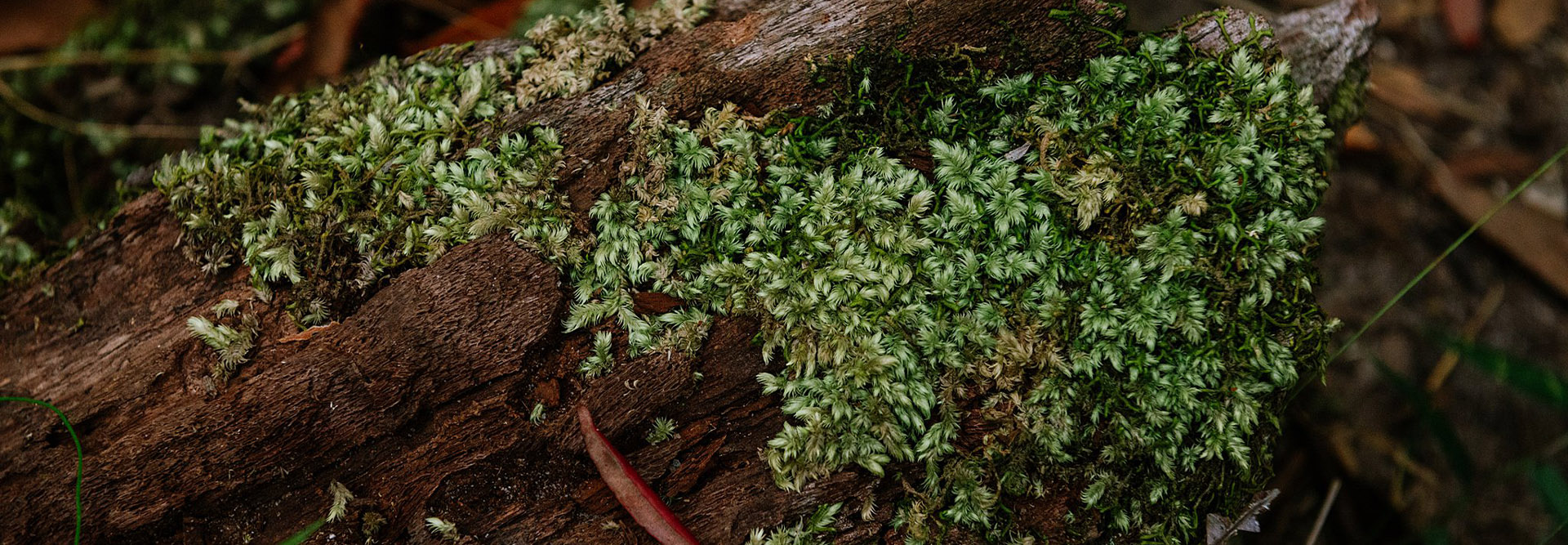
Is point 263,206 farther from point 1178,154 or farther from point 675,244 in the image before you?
point 1178,154

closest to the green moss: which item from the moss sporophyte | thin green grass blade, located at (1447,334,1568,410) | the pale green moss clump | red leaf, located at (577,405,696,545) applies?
the moss sporophyte

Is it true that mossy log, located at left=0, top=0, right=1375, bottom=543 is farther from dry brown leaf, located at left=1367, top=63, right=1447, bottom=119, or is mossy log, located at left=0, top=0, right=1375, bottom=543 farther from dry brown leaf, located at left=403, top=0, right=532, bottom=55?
dry brown leaf, located at left=1367, top=63, right=1447, bottom=119

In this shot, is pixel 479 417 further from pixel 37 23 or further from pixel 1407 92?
pixel 1407 92

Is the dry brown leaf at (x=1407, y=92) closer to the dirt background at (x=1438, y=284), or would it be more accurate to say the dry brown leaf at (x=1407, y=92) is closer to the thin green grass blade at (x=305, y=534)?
the dirt background at (x=1438, y=284)

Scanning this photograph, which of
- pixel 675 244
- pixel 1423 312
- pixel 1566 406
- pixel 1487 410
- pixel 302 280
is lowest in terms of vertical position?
pixel 1487 410

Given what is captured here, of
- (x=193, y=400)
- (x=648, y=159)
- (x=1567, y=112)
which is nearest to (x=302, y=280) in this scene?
(x=193, y=400)

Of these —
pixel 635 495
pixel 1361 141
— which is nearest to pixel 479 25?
pixel 635 495

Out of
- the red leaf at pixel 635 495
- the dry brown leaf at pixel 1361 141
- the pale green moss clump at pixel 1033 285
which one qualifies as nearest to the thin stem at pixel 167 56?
the pale green moss clump at pixel 1033 285
